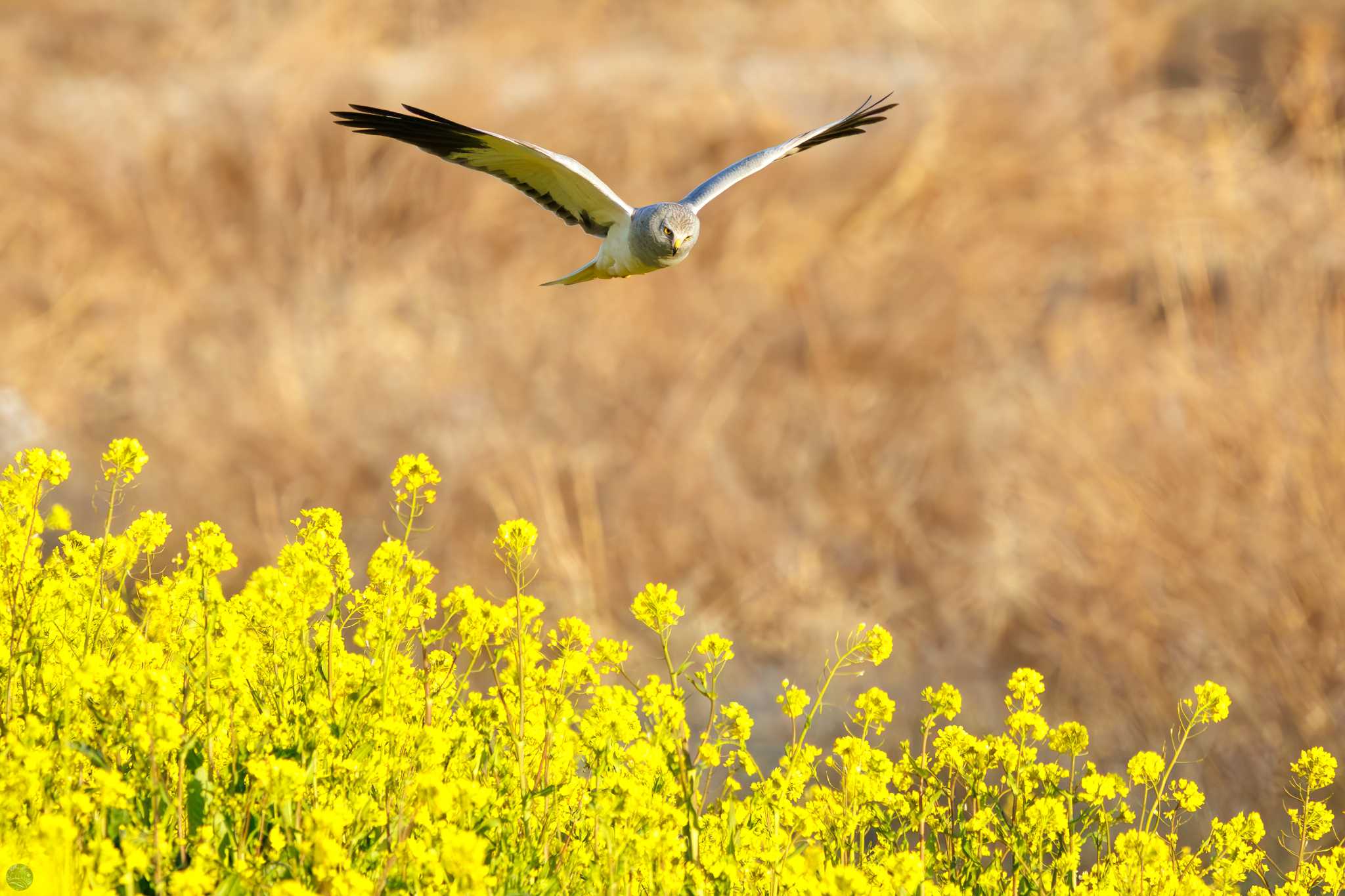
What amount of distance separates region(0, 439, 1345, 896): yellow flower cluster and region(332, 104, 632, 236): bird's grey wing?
2.80 feet

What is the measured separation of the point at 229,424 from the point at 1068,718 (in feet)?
15.8

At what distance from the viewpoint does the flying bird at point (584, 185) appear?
303 centimetres

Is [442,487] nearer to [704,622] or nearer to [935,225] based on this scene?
[704,622]

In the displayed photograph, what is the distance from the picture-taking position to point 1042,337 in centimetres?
973

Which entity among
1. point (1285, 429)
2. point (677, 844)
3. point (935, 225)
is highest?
point (935, 225)

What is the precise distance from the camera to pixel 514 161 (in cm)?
346

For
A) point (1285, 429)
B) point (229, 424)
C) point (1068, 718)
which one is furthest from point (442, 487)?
point (1285, 429)

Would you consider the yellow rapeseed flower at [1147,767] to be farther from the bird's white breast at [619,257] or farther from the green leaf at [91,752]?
the green leaf at [91,752]

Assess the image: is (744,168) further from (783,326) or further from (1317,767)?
(783,326)

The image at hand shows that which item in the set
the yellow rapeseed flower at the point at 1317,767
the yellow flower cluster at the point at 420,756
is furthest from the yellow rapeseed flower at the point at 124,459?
the yellow rapeseed flower at the point at 1317,767

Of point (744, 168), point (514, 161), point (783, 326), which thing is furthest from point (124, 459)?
point (783, 326)

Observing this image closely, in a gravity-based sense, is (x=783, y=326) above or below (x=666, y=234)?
above

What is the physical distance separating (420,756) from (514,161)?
1.69 m

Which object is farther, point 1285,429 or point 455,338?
point 455,338
